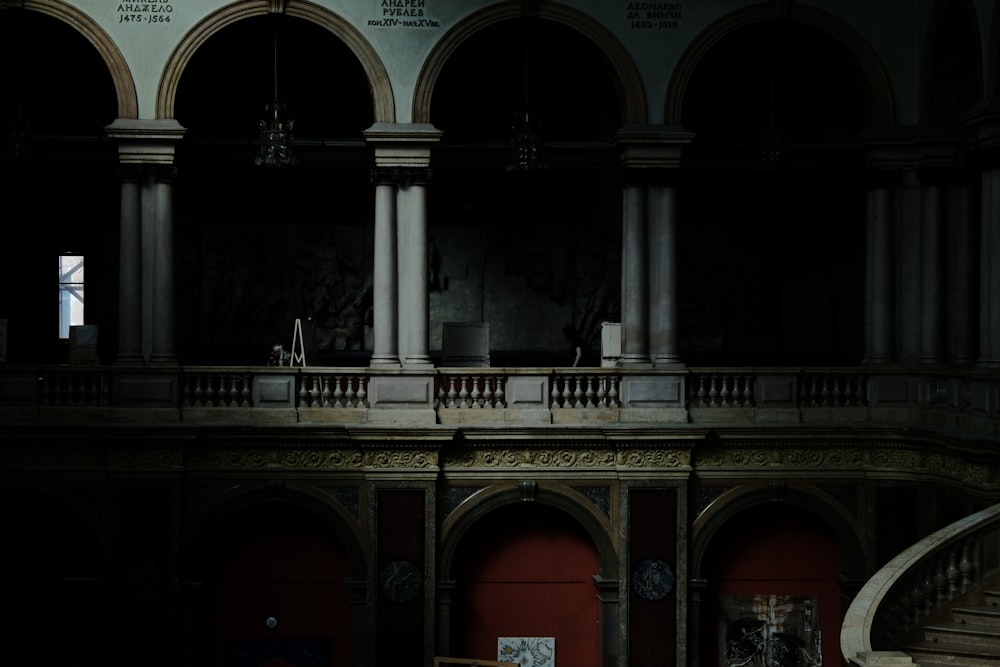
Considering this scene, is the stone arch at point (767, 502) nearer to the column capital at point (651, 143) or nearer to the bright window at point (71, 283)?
the column capital at point (651, 143)

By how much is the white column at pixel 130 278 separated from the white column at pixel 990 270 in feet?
36.6

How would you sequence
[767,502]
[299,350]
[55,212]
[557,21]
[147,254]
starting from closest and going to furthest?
[147,254]
[557,21]
[767,502]
[299,350]
[55,212]

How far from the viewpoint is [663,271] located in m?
19.8

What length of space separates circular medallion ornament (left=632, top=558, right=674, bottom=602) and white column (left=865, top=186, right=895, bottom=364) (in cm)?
414

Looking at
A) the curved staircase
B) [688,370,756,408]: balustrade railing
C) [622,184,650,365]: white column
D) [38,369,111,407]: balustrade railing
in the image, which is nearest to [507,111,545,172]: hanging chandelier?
[622,184,650,365]: white column

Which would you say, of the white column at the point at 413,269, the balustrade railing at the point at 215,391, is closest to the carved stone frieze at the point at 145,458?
the balustrade railing at the point at 215,391

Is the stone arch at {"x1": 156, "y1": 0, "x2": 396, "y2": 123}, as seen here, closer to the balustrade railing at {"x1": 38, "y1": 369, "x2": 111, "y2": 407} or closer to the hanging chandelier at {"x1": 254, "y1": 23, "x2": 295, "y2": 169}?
the hanging chandelier at {"x1": 254, "y1": 23, "x2": 295, "y2": 169}

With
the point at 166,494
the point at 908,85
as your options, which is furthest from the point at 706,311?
the point at 166,494

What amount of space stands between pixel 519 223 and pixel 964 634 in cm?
1110

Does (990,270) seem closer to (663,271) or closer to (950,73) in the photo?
(950,73)

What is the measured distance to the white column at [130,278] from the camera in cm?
1933

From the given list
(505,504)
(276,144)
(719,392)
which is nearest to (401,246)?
(276,144)

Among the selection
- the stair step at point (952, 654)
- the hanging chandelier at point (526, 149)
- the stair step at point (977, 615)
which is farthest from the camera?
the hanging chandelier at point (526, 149)

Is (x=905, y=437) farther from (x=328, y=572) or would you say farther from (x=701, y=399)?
(x=328, y=572)
